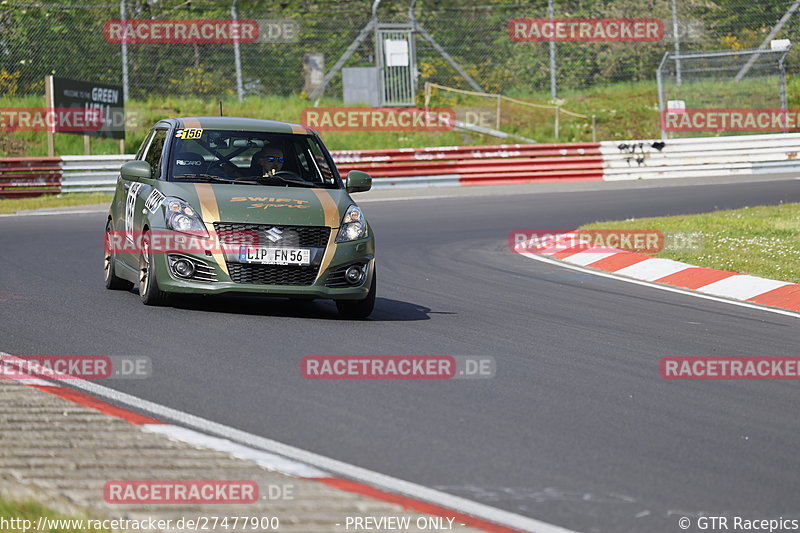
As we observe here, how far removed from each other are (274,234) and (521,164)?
1830 cm

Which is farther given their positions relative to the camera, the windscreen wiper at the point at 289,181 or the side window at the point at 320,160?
the side window at the point at 320,160

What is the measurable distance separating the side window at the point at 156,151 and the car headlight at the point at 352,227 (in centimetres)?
165

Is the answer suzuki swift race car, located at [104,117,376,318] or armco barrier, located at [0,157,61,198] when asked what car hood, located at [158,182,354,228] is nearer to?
suzuki swift race car, located at [104,117,376,318]

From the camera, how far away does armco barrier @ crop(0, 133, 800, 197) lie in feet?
80.5

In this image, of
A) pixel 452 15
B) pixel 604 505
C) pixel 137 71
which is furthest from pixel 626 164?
pixel 604 505

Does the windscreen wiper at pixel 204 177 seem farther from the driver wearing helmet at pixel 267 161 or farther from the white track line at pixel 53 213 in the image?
the white track line at pixel 53 213

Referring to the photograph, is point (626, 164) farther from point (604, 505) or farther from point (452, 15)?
point (604, 505)

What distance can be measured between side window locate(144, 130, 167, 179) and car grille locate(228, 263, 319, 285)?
1426mm

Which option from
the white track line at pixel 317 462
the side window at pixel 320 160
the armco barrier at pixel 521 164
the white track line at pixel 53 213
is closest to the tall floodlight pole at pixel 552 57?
the armco barrier at pixel 521 164

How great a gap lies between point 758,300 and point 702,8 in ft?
60.1

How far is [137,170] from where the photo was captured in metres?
9.97

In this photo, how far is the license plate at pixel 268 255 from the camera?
29.9 ft

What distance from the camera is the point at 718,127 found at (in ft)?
97.0

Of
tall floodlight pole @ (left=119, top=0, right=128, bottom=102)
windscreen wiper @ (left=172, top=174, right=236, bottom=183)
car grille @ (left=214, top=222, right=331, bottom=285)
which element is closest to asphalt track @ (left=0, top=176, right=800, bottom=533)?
car grille @ (left=214, top=222, right=331, bottom=285)
